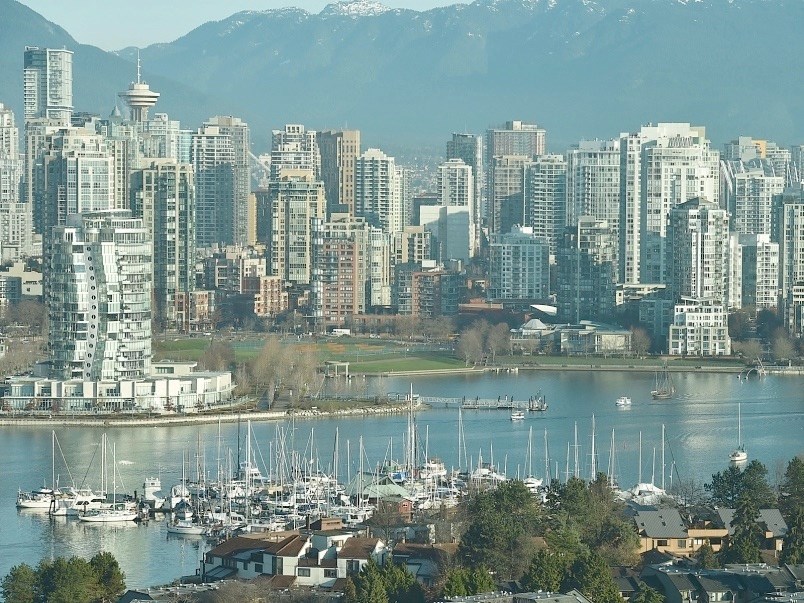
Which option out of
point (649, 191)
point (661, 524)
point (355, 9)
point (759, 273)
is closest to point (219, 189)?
point (649, 191)

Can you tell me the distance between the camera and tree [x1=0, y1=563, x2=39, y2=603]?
485 inches

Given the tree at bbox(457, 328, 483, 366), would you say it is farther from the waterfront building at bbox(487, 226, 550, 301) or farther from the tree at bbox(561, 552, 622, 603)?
the tree at bbox(561, 552, 622, 603)

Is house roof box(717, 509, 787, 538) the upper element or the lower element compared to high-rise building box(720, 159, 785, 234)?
lower

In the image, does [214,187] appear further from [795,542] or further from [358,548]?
[795,542]

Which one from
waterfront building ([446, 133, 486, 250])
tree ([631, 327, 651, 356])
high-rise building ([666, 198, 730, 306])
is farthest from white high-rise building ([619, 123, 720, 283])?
waterfront building ([446, 133, 486, 250])

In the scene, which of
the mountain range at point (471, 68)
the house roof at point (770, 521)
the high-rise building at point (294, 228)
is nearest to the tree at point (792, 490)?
the house roof at point (770, 521)

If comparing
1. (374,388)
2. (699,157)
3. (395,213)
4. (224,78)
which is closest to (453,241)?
(395,213)

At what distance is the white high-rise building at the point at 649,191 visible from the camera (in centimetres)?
3766

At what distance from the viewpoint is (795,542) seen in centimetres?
1297

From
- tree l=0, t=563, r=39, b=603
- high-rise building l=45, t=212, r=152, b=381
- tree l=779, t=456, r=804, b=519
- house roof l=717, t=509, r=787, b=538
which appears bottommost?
tree l=0, t=563, r=39, b=603

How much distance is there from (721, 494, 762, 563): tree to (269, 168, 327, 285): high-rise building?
2318 centimetres

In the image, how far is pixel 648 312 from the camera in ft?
107

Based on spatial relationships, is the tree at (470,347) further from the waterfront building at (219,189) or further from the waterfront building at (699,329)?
the waterfront building at (219,189)

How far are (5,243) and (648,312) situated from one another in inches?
510
